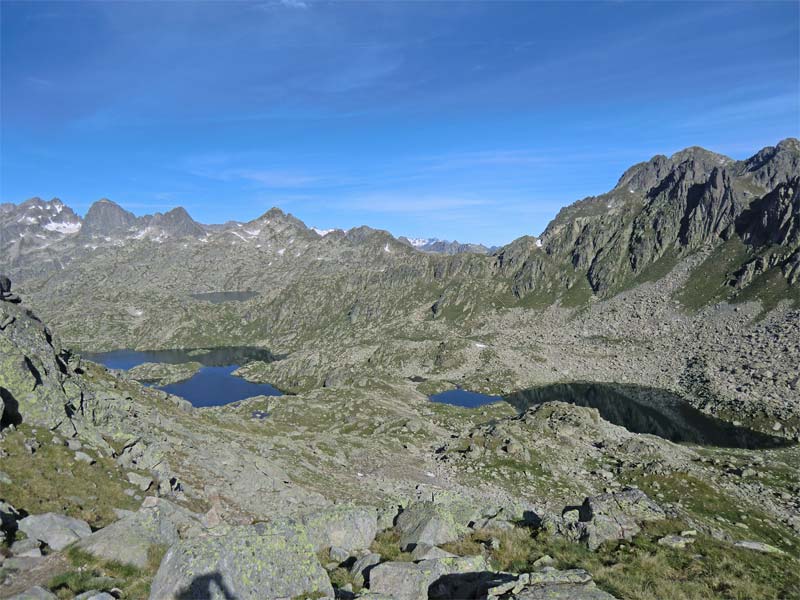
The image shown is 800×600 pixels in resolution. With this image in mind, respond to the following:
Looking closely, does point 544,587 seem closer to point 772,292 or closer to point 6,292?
point 6,292

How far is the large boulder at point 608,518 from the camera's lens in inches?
824

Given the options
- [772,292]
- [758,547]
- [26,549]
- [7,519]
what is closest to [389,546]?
[26,549]

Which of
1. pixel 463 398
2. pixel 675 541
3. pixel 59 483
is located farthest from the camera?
pixel 463 398

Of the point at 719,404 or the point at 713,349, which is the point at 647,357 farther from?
the point at 719,404

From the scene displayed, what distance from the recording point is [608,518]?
22.1 metres

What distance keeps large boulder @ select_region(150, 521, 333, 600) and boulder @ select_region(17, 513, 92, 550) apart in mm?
5978

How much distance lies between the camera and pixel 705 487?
59.5m

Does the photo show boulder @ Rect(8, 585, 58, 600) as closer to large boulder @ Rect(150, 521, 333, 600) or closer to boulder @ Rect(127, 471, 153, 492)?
large boulder @ Rect(150, 521, 333, 600)

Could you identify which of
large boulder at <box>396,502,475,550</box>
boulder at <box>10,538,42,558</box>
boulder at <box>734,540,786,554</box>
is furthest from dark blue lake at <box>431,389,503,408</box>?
boulder at <box>10,538,42,558</box>

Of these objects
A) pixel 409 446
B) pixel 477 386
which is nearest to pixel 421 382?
pixel 477 386

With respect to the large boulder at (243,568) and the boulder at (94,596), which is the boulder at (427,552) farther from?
the boulder at (94,596)

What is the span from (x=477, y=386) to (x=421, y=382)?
937 inches

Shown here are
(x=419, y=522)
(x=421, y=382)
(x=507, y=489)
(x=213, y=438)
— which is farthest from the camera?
(x=421, y=382)

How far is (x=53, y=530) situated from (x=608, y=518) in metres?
24.3
